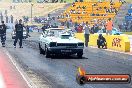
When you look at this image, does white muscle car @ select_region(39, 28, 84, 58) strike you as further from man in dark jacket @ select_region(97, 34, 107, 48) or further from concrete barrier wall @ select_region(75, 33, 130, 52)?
man in dark jacket @ select_region(97, 34, 107, 48)

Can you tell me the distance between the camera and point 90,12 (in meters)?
71.1

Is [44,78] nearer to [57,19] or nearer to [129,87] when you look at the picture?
[129,87]

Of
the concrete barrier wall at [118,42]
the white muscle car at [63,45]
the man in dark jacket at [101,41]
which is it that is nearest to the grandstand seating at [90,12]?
the man in dark jacket at [101,41]

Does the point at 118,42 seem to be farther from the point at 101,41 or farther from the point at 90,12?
the point at 90,12

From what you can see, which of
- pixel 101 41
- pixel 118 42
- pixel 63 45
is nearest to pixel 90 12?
pixel 101 41

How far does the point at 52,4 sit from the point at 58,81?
266 ft

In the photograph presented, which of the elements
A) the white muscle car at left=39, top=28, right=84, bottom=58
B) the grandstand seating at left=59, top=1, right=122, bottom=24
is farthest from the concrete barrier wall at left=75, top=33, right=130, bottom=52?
the grandstand seating at left=59, top=1, right=122, bottom=24

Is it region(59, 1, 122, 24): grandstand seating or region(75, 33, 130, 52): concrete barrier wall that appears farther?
region(59, 1, 122, 24): grandstand seating

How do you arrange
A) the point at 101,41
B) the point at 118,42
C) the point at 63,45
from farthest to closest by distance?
the point at 101,41
the point at 118,42
the point at 63,45

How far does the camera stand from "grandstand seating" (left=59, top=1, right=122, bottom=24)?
224ft

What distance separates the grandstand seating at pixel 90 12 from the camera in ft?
224

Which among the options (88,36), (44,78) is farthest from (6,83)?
(88,36)

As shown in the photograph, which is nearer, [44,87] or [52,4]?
[44,87]

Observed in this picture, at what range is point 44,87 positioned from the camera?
10062mm
